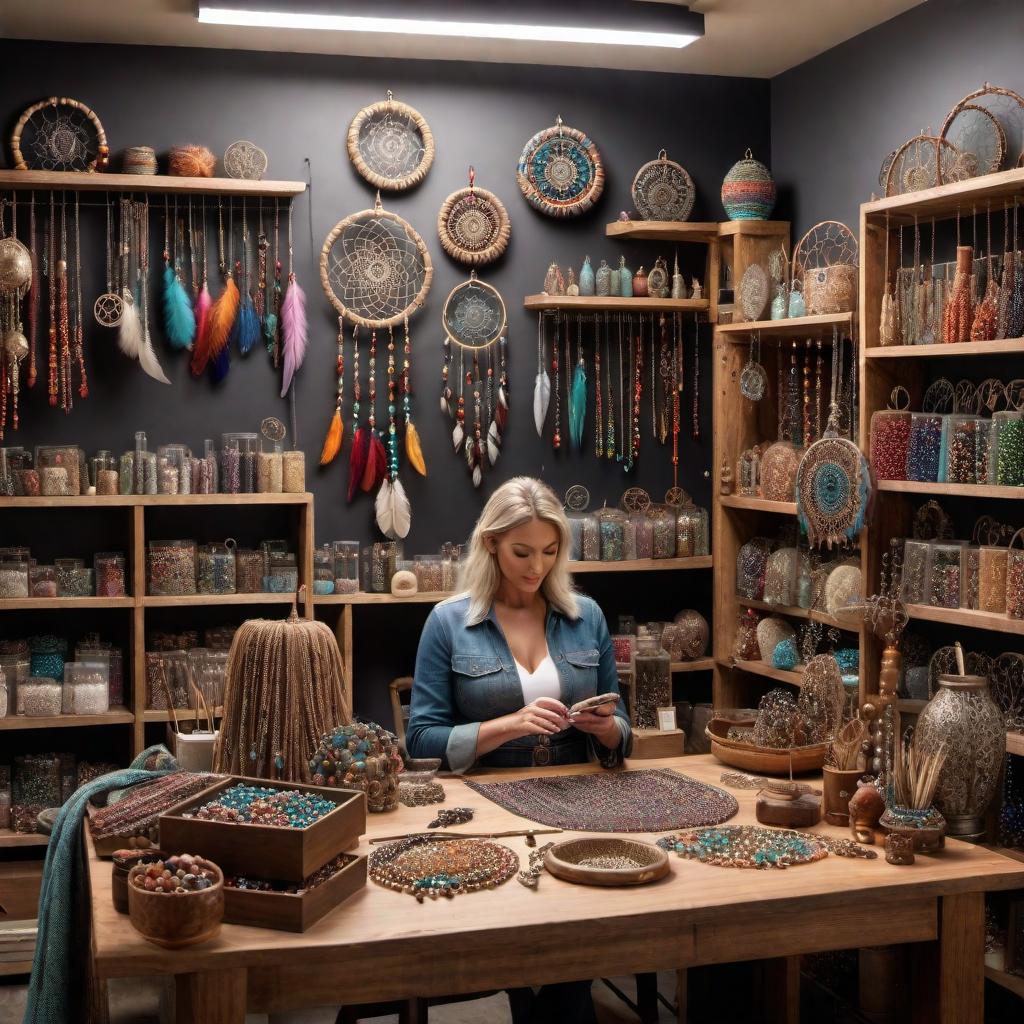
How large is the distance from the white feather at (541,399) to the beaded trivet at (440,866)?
2.78 meters

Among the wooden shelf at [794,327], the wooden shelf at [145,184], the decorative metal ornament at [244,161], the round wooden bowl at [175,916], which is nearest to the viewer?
the round wooden bowl at [175,916]

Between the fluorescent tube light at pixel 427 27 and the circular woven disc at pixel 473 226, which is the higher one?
the fluorescent tube light at pixel 427 27

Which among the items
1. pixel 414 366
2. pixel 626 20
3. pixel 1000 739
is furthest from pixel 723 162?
pixel 1000 739

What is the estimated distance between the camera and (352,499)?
515 centimetres

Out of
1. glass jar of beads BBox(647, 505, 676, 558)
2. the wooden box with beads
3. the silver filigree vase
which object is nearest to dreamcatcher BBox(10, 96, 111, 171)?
glass jar of beads BBox(647, 505, 676, 558)

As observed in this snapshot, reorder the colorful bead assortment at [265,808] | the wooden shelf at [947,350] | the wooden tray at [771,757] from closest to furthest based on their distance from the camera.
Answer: the colorful bead assortment at [265,808], the wooden tray at [771,757], the wooden shelf at [947,350]

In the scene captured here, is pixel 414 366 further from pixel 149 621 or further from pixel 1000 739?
pixel 1000 739

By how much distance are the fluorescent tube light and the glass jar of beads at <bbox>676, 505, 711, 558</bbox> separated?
177cm

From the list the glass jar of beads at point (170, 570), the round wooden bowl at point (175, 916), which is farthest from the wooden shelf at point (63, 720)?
the round wooden bowl at point (175, 916)

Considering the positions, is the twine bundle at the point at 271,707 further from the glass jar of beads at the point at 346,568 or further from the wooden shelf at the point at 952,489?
the glass jar of beads at the point at 346,568

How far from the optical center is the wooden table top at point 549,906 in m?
2.15

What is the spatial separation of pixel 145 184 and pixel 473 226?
124cm

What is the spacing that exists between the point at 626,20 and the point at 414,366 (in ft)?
4.91

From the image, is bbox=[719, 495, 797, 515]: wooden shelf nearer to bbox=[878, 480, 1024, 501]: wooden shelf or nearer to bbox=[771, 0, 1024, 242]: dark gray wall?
bbox=[878, 480, 1024, 501]: wooden shelf
